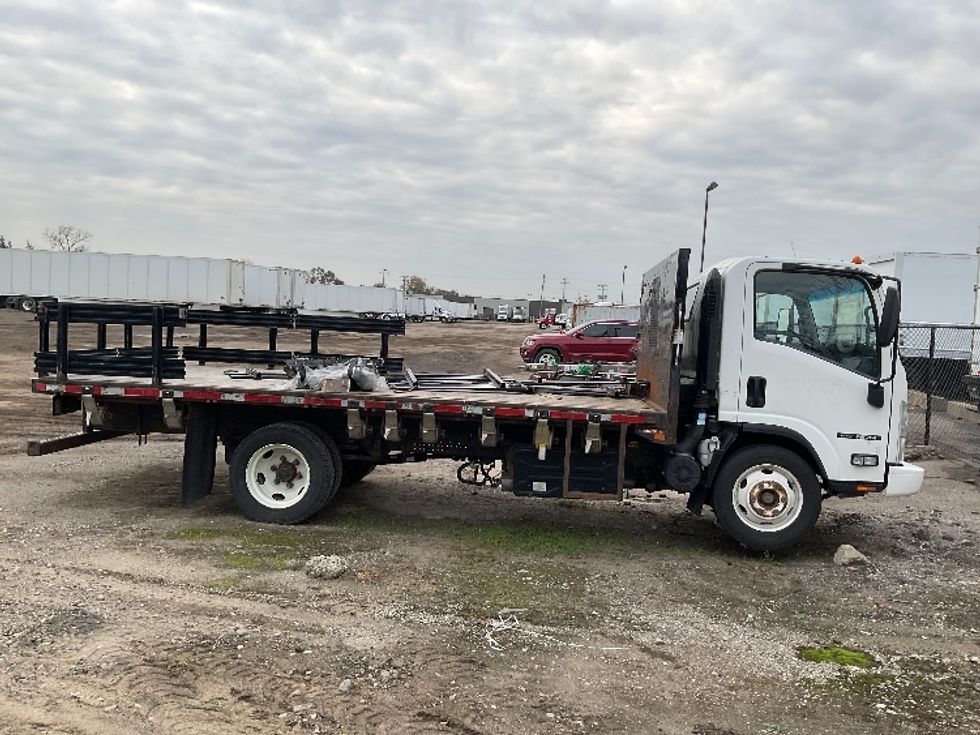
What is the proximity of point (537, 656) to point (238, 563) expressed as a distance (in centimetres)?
271

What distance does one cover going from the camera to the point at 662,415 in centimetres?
706

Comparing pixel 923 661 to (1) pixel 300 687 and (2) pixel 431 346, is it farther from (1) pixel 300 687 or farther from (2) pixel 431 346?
(2) pixel 431 346

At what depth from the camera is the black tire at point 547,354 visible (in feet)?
83.0

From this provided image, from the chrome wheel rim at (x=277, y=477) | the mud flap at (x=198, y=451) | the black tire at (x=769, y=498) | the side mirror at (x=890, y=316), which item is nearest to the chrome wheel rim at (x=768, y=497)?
the black tire at (x=769, y=498)

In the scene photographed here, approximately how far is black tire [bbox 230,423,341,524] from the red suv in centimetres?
1746

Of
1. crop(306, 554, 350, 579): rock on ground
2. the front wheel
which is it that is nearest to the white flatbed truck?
crop(306, 554, 350, 579): rock on ground

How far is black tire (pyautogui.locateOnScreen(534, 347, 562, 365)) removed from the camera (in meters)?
25.3

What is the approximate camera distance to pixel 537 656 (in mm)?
4992

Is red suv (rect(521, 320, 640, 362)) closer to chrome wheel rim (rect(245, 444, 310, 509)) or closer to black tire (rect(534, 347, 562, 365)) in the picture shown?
black tire (rect(534, 347, 562, 365))

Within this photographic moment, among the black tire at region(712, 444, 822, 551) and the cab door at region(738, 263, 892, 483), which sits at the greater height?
→ the cab door at region(738, 263, 892, 483)

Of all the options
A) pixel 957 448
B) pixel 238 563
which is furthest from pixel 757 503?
pixel 957 448

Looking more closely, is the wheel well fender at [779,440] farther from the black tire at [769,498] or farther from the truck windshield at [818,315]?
the truck windshield at [818,315]

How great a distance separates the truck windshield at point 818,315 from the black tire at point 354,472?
398cm

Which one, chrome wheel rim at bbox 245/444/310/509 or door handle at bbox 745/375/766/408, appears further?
chrome wheel rim at bbox 245/444/310/509
